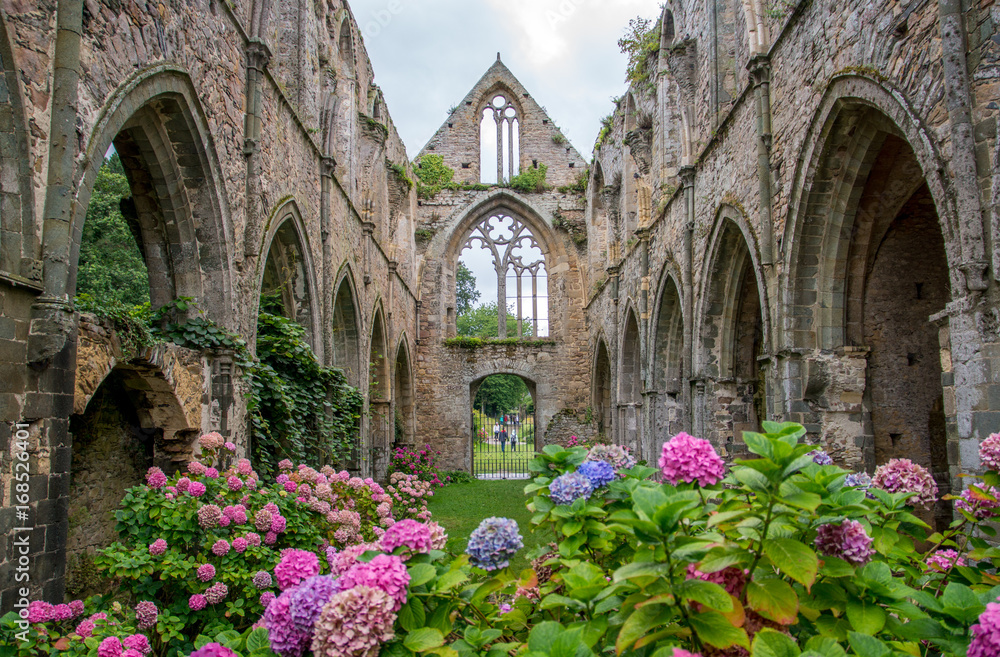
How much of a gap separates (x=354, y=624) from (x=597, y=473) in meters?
0.71

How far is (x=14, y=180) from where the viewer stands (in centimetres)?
340

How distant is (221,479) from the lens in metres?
3.61

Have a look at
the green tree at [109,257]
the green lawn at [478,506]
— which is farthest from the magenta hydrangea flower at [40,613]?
the green tree at [109,257]

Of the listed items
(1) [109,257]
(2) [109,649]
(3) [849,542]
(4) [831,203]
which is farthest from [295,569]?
(1) [109,257]

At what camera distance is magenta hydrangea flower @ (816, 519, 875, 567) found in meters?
1.45

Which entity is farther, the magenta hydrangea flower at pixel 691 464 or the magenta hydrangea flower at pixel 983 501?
the magenta hydrangea flower at pixel 983 501

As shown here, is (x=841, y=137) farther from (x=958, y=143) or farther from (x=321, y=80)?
(x=321, y=80)

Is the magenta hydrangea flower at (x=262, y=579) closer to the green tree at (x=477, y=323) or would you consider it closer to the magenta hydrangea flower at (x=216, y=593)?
the magenta hydrangea flower at (x=216, y=593)

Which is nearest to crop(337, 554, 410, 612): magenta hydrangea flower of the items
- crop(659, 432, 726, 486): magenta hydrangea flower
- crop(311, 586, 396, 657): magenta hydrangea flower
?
crop(311, 586, 396, 657): magenta hydrangea flower

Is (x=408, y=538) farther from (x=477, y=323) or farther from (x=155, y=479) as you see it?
(x=477, y=323)

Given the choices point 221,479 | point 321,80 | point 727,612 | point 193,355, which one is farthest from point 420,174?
point 727,612

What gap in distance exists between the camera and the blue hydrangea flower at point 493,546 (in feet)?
5.21

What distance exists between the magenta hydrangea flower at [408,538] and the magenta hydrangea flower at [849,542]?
891mm

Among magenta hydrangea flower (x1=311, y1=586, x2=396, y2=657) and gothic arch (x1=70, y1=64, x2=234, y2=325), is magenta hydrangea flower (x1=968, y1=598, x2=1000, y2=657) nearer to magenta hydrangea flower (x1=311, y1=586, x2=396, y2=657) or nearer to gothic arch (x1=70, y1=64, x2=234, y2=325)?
magenta hydrangea flower (x1=311, y1=586, x2=396, y2=657)
